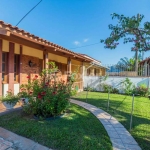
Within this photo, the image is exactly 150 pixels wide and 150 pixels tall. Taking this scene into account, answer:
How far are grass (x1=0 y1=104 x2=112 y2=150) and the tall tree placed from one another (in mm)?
2828

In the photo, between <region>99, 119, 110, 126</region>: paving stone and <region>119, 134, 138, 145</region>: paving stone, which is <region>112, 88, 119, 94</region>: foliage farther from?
<region>119, 134, 138, 145</region>: paving stone

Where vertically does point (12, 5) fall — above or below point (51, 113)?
above

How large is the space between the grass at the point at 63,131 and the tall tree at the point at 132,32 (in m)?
2.83

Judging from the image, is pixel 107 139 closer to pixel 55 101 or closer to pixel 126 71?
pixel 55 101

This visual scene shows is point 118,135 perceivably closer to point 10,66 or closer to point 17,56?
point 10,66

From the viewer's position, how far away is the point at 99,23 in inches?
685

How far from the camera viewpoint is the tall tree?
385 centimetres

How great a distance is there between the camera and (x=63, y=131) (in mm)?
3930

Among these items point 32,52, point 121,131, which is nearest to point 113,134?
point 121,131

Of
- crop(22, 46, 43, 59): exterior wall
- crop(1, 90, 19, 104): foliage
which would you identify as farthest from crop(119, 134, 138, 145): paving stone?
crop(22, 46, 43, 59): exterior wall

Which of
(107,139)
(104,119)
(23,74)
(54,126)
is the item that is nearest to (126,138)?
(107,139)

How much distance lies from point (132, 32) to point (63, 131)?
11.8 ft

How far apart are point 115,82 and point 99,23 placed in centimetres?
828

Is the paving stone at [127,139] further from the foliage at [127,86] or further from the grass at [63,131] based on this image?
the foliage at [127,86]
